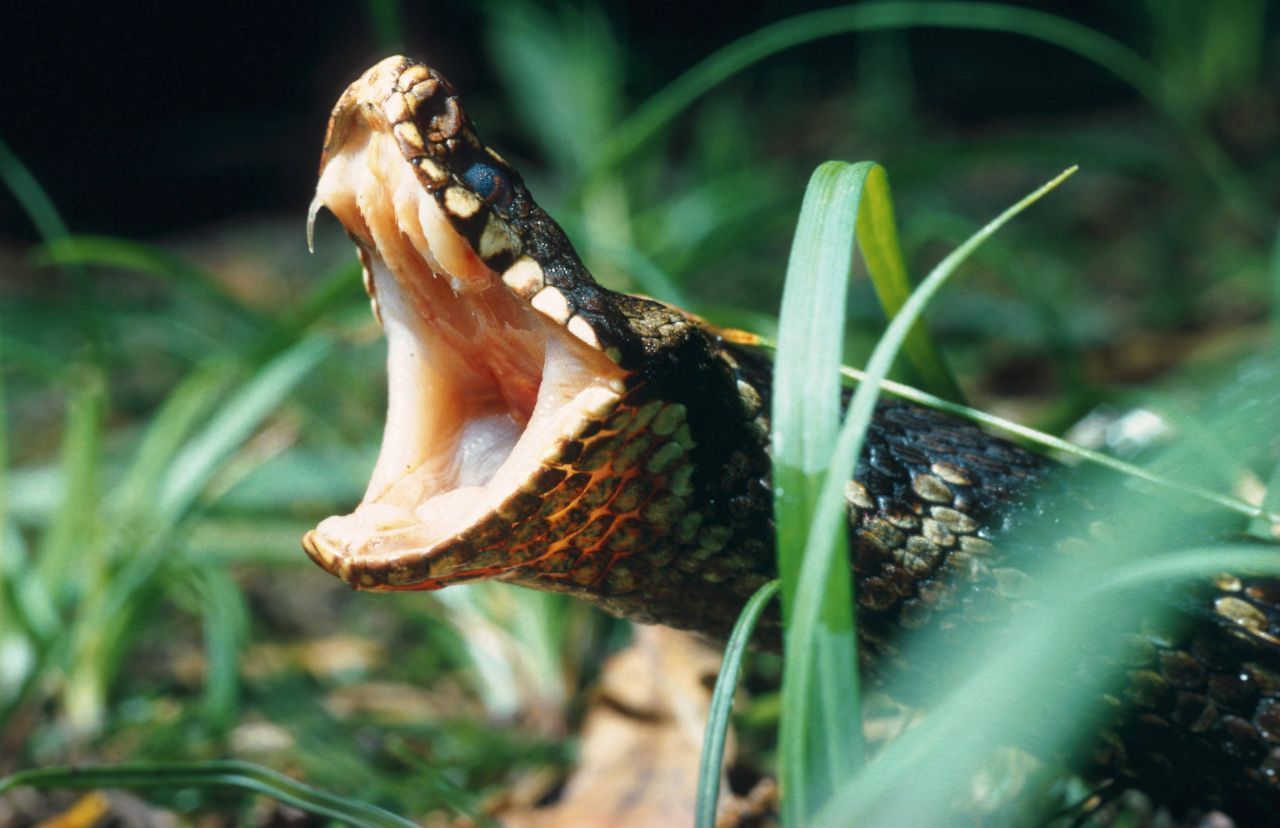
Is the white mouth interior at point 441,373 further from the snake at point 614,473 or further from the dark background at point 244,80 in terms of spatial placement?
the dark background at point 244,80

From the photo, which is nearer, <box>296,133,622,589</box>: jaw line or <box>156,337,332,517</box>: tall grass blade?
<box>296,133,622,589</box>: jaw line

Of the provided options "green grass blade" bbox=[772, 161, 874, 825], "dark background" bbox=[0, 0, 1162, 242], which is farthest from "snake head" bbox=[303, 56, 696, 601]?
"dark background" bbox=[0, 0, 1162, 242]

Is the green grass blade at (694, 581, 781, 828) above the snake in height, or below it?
below

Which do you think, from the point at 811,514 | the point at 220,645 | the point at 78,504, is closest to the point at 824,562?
→ the point at 811,514

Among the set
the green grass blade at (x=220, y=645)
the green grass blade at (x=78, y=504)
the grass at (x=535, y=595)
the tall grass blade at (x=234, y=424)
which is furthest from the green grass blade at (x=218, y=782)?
the green grass blade at (x=78, y=504)

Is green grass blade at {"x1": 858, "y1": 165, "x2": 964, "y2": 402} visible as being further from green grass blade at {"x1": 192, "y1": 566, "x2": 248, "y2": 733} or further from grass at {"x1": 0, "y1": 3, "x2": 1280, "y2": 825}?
green grass blade at {"x1": 192, "y1": 566, "x2": 248, "y2": 733}

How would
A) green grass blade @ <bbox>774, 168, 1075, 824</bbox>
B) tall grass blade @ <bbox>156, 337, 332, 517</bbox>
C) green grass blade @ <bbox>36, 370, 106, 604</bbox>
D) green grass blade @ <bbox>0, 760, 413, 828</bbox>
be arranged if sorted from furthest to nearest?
green grass blade @ <bbox>36, 370, 106, 604</bbox>
tall grass blade @ <bbox>156, 337, 332, 517</bbox>
green grass blade @ <bbox>0, 760, 413, 828</bbox>
green grass blade @ <bbox>774, 168, 1075, 824</bbox>
